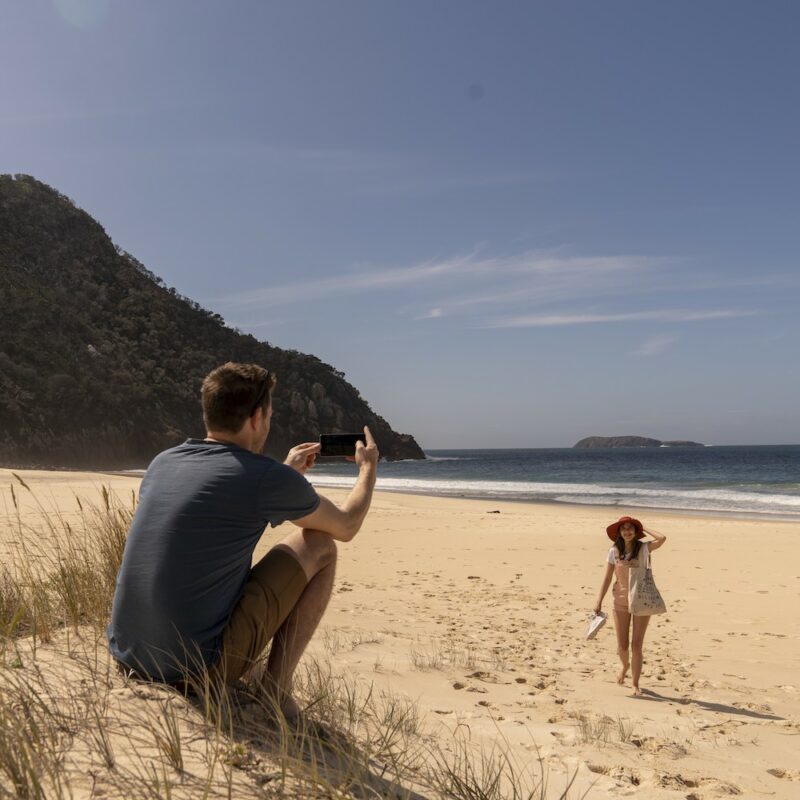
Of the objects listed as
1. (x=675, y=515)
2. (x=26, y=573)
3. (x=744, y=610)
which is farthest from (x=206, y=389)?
(x=675, y=515)

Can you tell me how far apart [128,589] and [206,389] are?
804 millimetres

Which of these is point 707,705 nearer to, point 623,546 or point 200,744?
point 623,546

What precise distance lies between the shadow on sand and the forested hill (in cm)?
4806

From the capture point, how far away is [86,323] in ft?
192

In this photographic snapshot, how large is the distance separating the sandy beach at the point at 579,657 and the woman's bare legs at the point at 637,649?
12 centimetres

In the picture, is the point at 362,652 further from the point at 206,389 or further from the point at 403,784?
the point at 206,389

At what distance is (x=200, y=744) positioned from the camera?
2.32m

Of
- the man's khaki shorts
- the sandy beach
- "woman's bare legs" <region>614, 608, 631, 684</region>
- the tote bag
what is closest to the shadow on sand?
the sandy beach

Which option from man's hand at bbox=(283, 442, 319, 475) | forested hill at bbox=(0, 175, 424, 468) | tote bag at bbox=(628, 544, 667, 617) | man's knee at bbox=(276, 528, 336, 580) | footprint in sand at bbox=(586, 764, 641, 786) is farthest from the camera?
forested hill at bbox=(0, 175, 424, 468)

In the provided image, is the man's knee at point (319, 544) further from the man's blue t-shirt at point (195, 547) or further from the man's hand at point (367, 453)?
the man's hand at point (367, 453)

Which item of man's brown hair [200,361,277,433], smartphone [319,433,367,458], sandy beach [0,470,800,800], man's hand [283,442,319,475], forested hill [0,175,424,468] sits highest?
forested hill [0,175,424,468]

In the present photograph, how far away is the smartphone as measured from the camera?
330 cm

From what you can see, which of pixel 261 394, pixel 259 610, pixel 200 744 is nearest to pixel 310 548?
pixel 259 610

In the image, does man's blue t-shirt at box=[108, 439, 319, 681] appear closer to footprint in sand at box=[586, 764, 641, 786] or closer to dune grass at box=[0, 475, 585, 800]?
dune grass at box=[0, 475, 585, 800]
